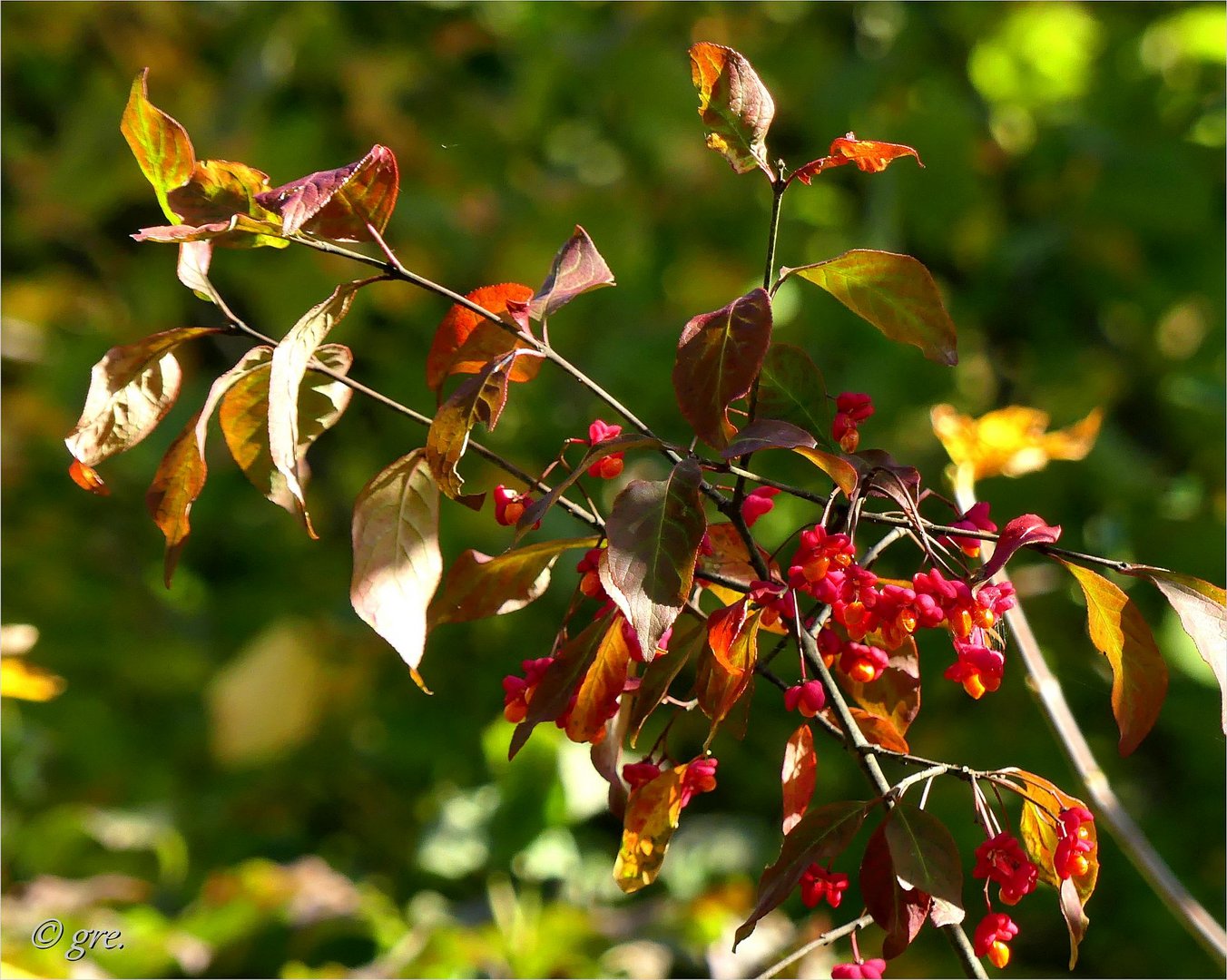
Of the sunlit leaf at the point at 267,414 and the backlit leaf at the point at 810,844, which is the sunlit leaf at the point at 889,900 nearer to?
the backlit leaf at the point at 810,844

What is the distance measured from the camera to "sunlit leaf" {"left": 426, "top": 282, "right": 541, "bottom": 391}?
0.43 meters

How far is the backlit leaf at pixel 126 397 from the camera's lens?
0.40 metres

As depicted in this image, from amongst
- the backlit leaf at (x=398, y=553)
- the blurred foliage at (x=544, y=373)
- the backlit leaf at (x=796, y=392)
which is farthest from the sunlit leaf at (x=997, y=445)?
the blurred foliage at (x=544, y=373)

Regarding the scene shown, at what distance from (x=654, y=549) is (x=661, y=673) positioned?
0.22ft

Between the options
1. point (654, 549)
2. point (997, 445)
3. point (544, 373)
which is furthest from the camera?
point (544, 373)

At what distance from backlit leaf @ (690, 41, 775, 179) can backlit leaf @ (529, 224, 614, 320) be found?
6 cm

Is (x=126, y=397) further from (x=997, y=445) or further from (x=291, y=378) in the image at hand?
(x=997, y=445)

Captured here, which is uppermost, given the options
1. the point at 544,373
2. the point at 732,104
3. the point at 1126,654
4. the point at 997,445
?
the point at 732,104

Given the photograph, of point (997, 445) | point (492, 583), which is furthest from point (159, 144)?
point (997, 445)

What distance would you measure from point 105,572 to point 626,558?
1.57 meters

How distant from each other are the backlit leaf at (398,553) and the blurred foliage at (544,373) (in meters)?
0.71

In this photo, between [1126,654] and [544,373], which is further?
[544,373]

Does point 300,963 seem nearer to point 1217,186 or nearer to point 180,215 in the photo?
point 180,215

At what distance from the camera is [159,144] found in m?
0.39
